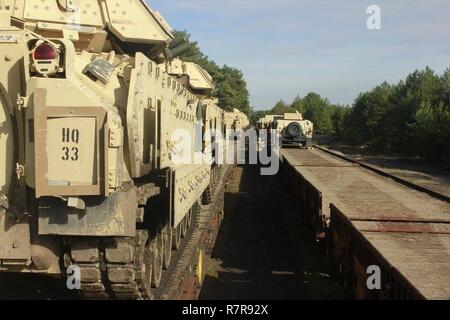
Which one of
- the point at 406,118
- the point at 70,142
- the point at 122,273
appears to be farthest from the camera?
the point at 406,118

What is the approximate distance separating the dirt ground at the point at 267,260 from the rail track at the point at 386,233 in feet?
1.33

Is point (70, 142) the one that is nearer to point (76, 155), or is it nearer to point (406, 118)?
point (76, 155)

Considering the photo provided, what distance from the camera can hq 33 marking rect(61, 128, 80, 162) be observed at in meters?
3.81

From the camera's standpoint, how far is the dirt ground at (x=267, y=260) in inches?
282

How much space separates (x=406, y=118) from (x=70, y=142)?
36030 millimetres

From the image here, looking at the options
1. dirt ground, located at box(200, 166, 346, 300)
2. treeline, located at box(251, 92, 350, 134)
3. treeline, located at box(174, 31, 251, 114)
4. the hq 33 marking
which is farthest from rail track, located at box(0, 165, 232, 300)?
treeline, located at box(251, 92, 350, 134)

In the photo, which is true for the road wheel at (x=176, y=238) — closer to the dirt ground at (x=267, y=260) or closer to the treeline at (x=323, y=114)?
the dirt ground at (x=267, y=260)

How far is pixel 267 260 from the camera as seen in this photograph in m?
8.65

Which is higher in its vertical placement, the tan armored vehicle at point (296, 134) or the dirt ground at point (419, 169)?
the tan armored vehicle at point (296, 134)

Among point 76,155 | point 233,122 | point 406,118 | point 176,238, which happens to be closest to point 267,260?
point 176,238

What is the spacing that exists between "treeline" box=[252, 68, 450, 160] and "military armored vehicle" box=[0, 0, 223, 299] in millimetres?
26109

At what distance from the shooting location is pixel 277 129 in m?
28.6

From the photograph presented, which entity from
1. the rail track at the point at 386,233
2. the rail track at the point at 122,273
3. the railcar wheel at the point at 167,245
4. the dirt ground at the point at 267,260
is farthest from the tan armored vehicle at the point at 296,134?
the railcar wheel at the point at 167,245
